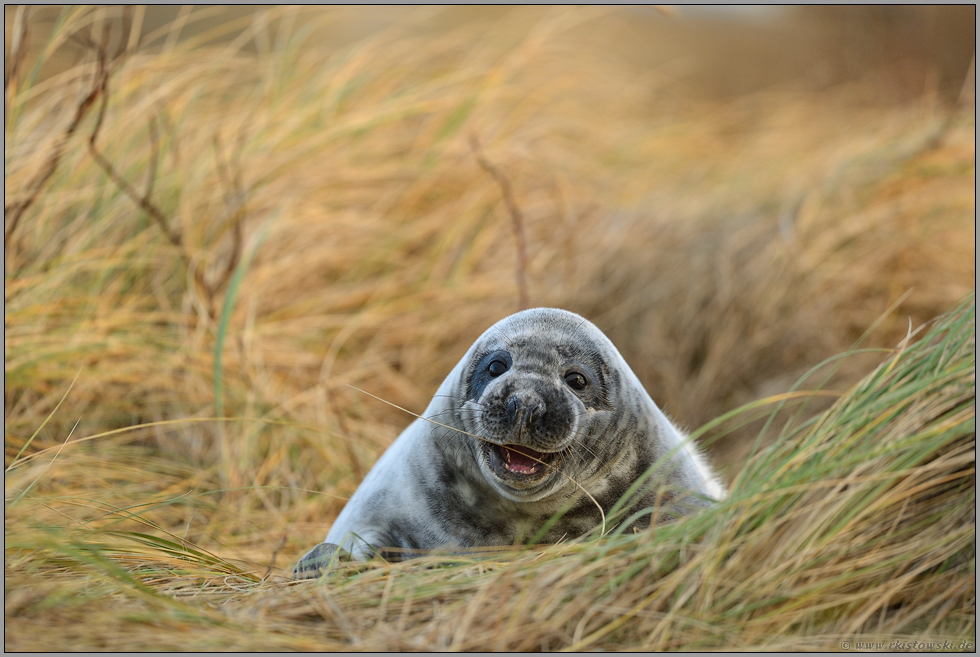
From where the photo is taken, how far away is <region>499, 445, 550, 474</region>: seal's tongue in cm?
234

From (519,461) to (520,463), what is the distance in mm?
11

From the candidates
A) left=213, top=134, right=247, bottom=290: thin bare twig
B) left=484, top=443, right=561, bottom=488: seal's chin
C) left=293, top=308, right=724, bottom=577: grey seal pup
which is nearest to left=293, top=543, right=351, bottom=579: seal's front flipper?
left=293, top=308, right=724, bottom=577: grey seal pup

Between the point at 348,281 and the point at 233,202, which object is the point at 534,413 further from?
the point at 348,281

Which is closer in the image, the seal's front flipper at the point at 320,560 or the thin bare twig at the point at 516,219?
the seal's front flipper at the point at 320,560

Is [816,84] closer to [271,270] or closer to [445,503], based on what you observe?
[271,270]

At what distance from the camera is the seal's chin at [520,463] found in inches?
91.7

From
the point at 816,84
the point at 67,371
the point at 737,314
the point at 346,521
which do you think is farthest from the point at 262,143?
the point at 816,84

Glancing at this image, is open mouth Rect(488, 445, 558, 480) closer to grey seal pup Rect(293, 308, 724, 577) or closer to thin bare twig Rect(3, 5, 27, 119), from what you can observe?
grey seal pup Rect(293, 308, 724, 577)

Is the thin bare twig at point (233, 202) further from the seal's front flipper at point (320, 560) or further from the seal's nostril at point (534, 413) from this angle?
the seal's nostril at point (534, 413)

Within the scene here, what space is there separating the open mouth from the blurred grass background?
299 mm

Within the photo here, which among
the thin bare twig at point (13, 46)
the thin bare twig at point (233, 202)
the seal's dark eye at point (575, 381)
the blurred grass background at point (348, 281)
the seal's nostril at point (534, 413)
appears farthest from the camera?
the thin bare twig at point (233, 202)

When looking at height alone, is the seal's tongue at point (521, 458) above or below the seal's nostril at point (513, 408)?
below

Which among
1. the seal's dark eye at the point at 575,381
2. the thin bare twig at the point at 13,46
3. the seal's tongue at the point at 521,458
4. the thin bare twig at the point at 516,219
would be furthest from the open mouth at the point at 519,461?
the thin bare twig at the point at 13,46

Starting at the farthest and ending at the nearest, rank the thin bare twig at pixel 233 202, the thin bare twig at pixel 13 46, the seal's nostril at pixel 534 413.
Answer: the thin bare twig at pixel 233 202 < the thin bare twig at pixel 13 46 < the seal's nostril at pixel 534 413
